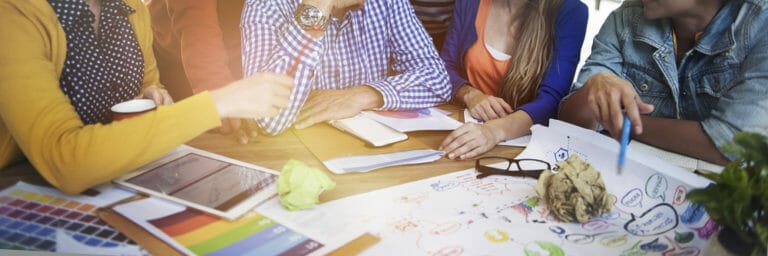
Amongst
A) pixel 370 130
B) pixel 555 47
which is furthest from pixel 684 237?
pixel 370 130

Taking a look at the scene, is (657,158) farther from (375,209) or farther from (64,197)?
(64,197)

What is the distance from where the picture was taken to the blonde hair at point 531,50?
1042mm

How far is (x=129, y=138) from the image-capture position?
771 mm

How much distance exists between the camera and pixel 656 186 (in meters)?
0.79

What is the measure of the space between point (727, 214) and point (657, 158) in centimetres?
24

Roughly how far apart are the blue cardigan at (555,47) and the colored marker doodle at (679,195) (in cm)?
32

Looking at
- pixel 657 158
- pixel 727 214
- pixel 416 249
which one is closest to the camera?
pixel 727 214

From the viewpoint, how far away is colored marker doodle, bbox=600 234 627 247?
73cm

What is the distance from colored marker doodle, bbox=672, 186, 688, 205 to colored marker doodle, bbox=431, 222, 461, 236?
34 cm

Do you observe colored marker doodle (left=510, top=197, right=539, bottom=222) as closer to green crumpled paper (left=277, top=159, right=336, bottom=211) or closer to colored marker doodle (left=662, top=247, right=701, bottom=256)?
colored marker doodle (left=662, top=247, right=701, bottom=256)

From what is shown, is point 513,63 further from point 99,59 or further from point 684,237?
point 99,59

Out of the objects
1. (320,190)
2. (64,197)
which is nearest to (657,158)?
(320,190)

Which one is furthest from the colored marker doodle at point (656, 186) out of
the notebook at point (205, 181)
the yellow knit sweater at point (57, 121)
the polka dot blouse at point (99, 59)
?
the polka dot blouse at point (99, 59)

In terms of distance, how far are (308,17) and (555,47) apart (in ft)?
1.68
